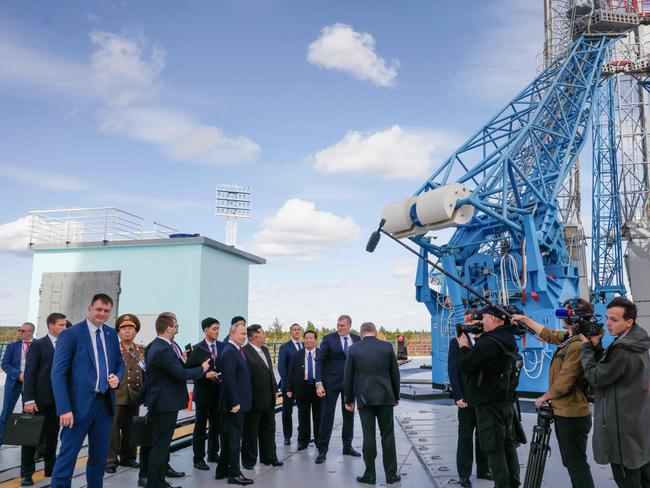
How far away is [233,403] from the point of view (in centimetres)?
595

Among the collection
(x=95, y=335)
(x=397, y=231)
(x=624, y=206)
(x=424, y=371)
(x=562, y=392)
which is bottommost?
(x=424, y=371)

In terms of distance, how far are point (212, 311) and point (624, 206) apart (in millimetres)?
19223

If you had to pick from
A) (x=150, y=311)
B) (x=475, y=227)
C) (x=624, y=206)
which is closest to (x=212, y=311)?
(x=150, y=311)

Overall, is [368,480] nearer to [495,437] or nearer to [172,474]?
[495,437]

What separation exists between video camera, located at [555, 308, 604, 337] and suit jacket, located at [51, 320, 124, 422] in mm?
3973

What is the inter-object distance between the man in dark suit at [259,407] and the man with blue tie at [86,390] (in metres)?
1.90

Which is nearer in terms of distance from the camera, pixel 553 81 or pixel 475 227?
pixel 475 227

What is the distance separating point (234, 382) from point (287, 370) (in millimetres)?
2405

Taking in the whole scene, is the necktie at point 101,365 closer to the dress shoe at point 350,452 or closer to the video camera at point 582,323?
the dress shoe at point 350,452

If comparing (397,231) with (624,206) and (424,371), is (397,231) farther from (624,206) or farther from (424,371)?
(624,206)

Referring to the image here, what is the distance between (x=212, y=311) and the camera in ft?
51.4

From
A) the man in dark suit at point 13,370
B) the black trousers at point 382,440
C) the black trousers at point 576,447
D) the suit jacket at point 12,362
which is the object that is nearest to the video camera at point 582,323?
the black trousers at point 576,447

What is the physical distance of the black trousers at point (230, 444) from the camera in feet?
19.1

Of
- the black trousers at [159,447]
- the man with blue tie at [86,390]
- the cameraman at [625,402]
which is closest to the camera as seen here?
the cameraman at [625,402]
